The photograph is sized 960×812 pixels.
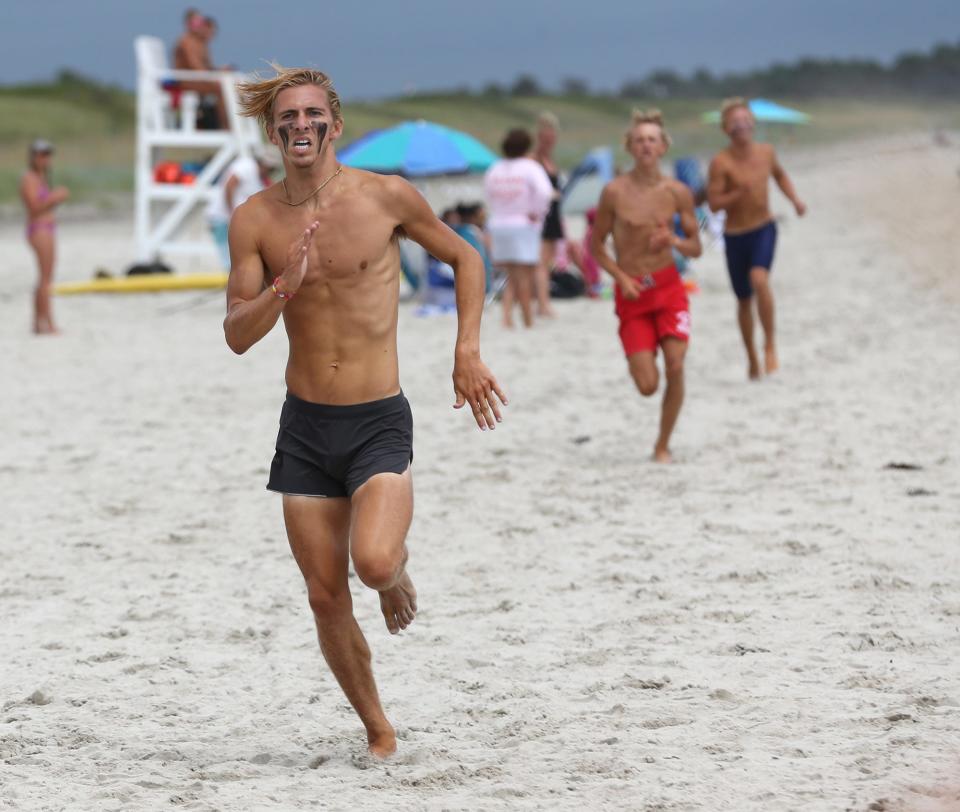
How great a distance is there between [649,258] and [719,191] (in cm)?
262

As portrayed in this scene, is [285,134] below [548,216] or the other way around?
the other way around

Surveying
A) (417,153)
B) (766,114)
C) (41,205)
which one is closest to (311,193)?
(41,205)

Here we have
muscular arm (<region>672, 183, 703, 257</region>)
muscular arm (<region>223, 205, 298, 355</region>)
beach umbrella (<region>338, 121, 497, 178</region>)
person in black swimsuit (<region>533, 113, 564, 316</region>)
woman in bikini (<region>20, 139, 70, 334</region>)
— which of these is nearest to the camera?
muscular arm (<region>223, 205, 298, 355</region>)

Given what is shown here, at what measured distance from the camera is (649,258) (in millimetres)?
8250

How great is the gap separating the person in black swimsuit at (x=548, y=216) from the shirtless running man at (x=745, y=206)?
152 inches

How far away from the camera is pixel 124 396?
11508 millimetres

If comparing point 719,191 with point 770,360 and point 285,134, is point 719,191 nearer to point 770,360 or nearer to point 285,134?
point 770,360

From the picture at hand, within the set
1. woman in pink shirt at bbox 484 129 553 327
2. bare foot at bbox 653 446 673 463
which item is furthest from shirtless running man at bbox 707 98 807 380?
woman in pink shirt at bbox 484 129 553 327

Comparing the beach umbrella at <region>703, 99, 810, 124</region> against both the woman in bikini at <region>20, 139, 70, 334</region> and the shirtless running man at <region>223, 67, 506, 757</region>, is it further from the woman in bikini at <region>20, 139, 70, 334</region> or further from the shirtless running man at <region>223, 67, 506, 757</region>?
the shirtless running man at <region>223, 67, 506, 757</region>

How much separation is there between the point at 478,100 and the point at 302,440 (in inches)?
4854

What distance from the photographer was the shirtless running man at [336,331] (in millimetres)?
4129

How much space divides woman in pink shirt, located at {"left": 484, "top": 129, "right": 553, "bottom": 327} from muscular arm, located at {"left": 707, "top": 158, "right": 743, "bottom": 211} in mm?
3427

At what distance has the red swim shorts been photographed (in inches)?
322

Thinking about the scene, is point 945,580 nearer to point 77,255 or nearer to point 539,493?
point 539,493
